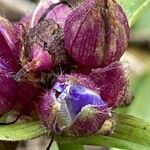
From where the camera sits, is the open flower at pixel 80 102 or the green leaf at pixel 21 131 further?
the green leaf at pixel 21 131

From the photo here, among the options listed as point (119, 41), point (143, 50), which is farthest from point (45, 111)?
point (143, 50)

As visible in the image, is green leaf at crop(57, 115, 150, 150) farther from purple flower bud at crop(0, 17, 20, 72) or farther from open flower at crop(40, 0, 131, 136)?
purple flower bud at crop(0, 17, 20, 72)

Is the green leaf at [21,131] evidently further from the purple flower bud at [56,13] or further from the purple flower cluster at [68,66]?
the purple flower bud at [56,13]

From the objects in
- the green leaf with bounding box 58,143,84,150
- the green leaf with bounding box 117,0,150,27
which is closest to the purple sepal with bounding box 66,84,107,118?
the green leaf with bounding box 58,143,84,150

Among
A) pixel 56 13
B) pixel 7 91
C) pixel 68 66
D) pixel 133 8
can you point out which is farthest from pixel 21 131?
pixel 133 8

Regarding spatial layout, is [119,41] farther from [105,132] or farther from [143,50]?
[143,50]

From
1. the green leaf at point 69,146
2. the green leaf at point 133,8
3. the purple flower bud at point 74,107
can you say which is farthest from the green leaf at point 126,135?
the green leaf at point 133,8
